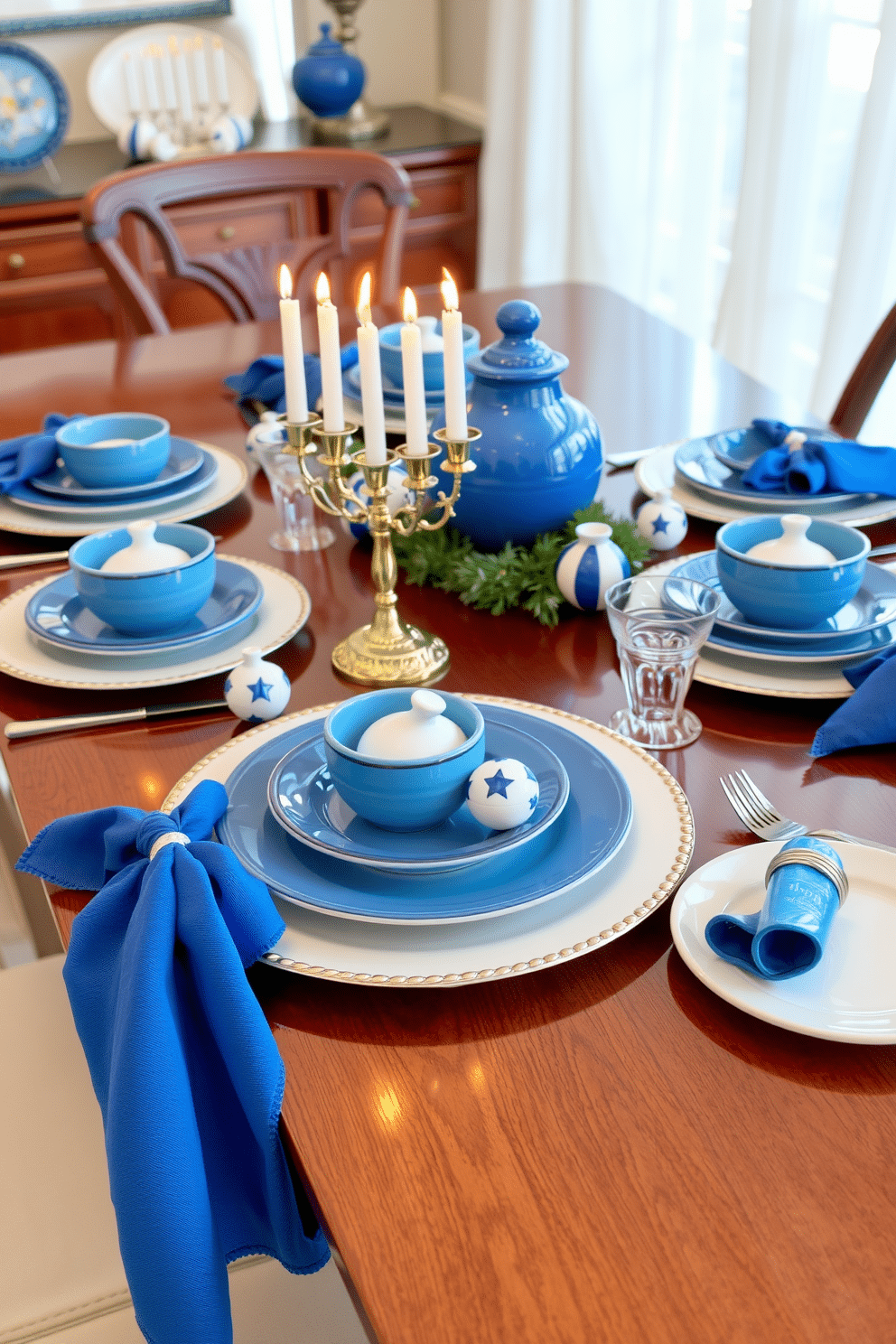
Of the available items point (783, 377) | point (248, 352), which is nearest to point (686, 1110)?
point (248, 352)

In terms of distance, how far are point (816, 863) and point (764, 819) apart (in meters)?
0.11

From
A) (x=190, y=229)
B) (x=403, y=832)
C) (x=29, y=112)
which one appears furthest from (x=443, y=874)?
(x=29, y=112)

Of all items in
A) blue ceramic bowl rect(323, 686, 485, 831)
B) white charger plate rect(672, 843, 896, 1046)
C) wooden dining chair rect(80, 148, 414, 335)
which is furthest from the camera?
wooden dining chair rect(80, 148, 414, 335)

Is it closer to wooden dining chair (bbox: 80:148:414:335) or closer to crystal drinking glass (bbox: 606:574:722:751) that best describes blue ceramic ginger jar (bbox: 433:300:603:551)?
crystal drinking glass (bbox: 606:574:722:751)

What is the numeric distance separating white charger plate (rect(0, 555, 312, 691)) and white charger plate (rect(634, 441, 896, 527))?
15.6 inches

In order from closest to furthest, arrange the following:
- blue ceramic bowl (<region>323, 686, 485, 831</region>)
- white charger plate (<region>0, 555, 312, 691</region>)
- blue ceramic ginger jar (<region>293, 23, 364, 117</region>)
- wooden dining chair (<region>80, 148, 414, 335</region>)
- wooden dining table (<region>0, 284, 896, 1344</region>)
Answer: wooden dining table (<region>0, 284, 896, 1344</region>), blue ceramic bowl (<region>323, 686, 485, 831</region>), white charger plate (<region>0, 555, 312, 691</region>), wooden dining chair (<region>80, 148, 414, 335</region>), blue ceramic ginger jar (<region>293, 23, 364, 117</region>)

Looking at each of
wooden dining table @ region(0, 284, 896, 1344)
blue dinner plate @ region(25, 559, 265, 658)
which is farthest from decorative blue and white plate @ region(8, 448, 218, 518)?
wooden dining table @ region(0, 284, 896, 1344)

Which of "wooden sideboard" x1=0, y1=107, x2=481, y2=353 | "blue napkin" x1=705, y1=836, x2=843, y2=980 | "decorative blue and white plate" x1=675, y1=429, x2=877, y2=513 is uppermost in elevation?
"blue napkin" x1=705, y1=836, x2=843, y2=980

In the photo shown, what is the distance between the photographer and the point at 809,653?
3.09 feet

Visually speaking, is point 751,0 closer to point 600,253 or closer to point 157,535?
point 600,253

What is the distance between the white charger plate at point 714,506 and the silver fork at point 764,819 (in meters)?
0.45

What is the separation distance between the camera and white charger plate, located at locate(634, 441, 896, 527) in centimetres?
119

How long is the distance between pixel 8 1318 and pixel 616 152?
9.15 ft

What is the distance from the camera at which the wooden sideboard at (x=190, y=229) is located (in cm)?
285
